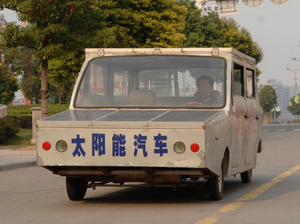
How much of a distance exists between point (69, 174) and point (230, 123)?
7.80 ft

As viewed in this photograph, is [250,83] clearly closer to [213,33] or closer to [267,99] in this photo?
[213,33]

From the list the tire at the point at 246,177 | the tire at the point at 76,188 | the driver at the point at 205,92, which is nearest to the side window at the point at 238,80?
the driver at the point at 205,92

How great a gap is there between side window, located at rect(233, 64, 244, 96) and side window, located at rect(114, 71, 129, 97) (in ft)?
5.18

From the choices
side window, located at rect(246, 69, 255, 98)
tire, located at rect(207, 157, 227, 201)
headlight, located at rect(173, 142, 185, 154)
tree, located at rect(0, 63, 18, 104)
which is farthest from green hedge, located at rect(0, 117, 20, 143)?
tree, located at rect(0, 63, 18, 104)

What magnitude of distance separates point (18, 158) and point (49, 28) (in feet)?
18.5

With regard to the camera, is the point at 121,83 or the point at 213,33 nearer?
the point at 121,83

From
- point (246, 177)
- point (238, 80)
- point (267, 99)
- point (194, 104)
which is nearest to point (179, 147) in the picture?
point (194, 104)

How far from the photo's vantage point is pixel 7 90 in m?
58.6

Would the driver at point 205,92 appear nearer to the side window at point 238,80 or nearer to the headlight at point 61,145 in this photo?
the side window at point 238,80

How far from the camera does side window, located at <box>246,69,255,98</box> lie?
1302 cm

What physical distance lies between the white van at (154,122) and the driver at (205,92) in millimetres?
14

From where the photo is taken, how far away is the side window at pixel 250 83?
13023mm

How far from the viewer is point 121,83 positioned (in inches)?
465

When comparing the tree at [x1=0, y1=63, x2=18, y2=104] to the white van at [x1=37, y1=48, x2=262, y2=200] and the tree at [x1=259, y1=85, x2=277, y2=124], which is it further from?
the tree at [x1=259, y1=85, x2=277, y2=124]
